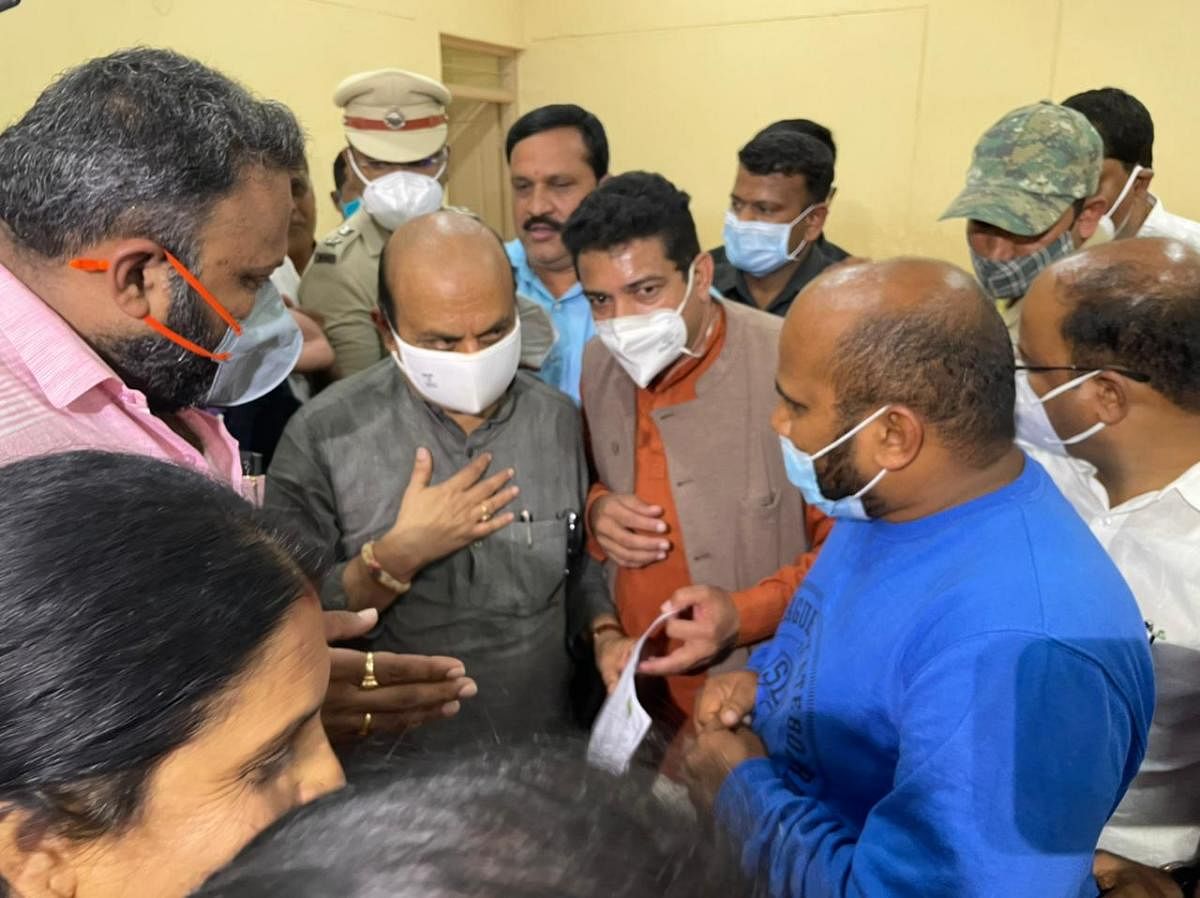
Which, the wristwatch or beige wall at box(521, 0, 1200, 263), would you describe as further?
beige wall at box(521, 0, 1200, 263)

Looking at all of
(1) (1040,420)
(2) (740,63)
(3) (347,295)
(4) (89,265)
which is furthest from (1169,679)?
(2) (740,63)

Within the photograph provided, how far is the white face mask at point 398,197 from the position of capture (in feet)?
9.70

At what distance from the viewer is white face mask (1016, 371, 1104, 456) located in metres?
1.52

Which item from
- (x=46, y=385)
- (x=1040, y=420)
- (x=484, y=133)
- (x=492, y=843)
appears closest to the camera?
(x=492, y=843)

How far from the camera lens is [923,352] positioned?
115 centimetres

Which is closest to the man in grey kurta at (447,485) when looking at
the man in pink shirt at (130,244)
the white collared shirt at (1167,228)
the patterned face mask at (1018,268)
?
the man in pink shirt at (130,244)

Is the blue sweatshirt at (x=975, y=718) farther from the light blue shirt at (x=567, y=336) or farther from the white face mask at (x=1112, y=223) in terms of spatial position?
the white face mask at (x=1112, y=223)

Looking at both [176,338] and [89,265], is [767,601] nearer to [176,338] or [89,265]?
[176,338]

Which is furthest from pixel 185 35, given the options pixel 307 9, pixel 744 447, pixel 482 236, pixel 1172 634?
pixel 1172 634

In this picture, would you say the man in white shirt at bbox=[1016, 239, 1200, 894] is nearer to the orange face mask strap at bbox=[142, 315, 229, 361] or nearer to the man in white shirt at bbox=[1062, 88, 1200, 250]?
the man in white shirt at bbox=[1062, 88, 1200, 250]

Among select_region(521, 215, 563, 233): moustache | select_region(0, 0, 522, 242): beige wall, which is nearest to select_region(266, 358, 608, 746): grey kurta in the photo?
select_region(521, 215, 563, 233): moustache

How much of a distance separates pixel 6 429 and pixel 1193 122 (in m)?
5.85

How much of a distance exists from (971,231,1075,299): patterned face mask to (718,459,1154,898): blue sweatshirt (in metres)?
1.59

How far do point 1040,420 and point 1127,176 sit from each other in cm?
186
